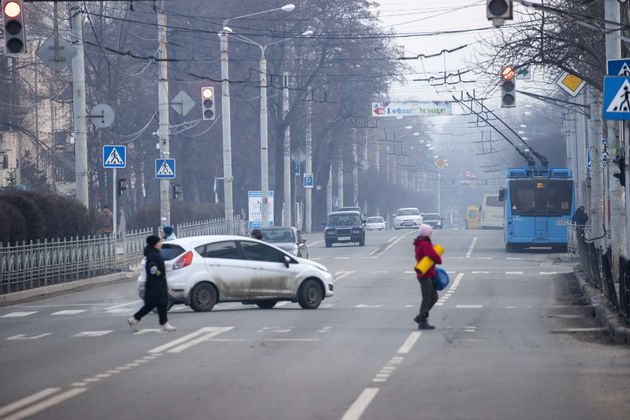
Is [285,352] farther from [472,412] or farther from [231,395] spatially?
[472,412]

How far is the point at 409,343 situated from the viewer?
17781 millimetres

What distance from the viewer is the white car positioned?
24375 mm

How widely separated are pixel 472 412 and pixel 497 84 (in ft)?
77.4

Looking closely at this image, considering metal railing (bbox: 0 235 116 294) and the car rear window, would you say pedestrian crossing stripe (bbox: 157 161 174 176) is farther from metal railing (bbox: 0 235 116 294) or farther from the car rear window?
the car rear window

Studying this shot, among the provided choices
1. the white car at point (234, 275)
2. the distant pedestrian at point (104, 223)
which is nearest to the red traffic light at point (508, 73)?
the white car at point (234, 275)

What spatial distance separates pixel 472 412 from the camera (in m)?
11.3

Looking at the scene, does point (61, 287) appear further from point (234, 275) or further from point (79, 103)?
point (234, 275)

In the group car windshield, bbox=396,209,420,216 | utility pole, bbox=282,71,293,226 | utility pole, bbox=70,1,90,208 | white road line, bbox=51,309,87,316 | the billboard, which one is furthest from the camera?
car windshield, bbox=396,209,420,216

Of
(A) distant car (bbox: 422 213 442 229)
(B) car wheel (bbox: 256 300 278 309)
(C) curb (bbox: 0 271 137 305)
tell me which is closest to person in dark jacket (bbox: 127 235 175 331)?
(B) car wheel (bbox: 256 300 278 309)

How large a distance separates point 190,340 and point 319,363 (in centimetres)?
358

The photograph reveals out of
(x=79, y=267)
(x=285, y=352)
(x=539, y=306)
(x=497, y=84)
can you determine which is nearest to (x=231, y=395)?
(x=285, y=352)

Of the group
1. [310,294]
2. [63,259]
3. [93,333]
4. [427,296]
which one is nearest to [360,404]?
[427,296]

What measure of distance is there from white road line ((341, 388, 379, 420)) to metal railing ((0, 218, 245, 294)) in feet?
62.8

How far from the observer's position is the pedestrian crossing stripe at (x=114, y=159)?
38.8 metres
